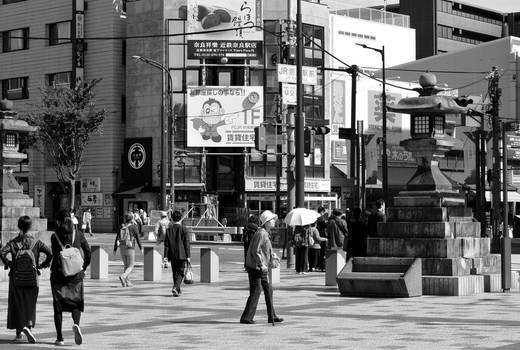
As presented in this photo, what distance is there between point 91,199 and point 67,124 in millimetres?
6543

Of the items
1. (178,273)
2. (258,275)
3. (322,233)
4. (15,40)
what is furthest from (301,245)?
A: (15,40)

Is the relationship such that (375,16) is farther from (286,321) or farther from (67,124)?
(286,321)

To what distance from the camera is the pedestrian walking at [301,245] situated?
93.5 feet

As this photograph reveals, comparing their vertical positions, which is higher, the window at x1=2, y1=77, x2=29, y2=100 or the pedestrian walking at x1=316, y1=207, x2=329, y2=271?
the window at x1=2, y1=77, x2=29, y2=100

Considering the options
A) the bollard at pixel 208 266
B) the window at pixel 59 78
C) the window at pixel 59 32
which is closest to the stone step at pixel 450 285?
the bollard at pixel 208 266

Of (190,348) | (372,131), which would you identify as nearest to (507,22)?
(372,131)

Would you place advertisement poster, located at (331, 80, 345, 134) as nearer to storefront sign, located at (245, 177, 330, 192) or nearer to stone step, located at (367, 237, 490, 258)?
storefront sign, located at (245, 177, 330, 192)

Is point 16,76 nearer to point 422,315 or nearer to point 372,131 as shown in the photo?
point 372,131

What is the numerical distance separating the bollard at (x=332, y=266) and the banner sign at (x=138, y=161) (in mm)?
43388

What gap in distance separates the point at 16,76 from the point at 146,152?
14.8m

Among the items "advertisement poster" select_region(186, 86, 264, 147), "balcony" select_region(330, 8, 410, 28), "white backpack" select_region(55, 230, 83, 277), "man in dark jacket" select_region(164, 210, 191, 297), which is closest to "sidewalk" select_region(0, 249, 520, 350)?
"man in dark jacket" select_region(164, 210, 191, 297)

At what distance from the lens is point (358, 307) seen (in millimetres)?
18922

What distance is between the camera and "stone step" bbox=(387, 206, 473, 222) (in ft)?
73.6

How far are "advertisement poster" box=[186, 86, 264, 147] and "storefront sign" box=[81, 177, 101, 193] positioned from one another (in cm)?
806
